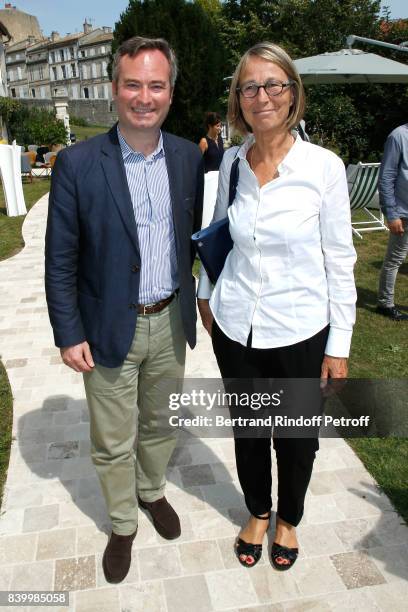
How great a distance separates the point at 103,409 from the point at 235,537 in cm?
97

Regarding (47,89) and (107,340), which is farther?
(47,89)

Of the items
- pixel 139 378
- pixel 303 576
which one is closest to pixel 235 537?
pixel 303 576

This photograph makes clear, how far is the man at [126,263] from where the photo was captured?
178 centimetres

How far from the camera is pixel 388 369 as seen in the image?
13.2 feet

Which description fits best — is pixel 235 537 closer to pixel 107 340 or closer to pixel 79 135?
pixel 107 340

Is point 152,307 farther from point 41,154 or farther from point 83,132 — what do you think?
point 83,132

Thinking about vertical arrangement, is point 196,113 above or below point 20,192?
above

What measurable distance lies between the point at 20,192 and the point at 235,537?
10100 millimetres

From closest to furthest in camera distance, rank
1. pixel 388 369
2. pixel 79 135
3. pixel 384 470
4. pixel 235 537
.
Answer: pixel 235 537
pixel 384 470
pixel 388 369
pixel 79 135

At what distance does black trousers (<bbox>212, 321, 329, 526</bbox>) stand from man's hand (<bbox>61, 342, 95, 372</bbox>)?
0.52 metres

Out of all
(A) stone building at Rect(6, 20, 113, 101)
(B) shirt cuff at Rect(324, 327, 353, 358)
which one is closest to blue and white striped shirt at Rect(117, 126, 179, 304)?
(B) shirt cuff at Rect(324, 327, 353, 358)

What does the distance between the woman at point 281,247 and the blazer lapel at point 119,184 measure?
38 centimetres

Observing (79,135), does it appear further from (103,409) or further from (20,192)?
(103,409)

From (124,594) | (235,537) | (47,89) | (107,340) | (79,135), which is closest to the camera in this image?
(107,340)
